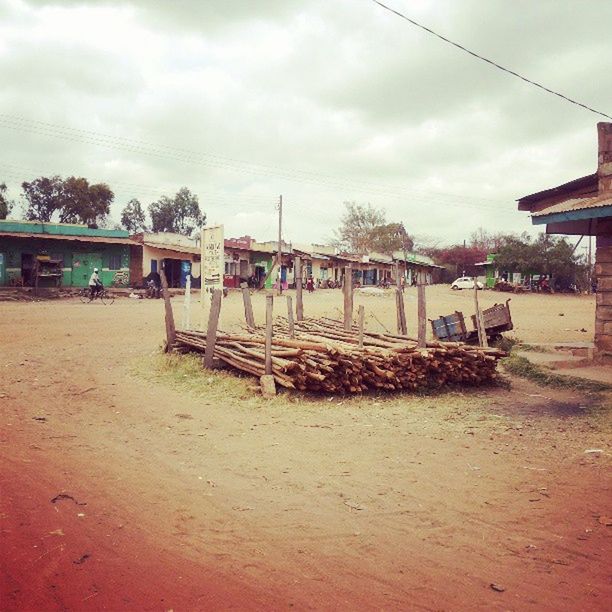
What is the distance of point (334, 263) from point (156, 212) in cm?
1966

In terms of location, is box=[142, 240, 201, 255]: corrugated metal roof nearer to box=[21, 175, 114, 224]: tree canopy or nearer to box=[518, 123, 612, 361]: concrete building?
box=[21, 175, 114, 224]: tree canopy

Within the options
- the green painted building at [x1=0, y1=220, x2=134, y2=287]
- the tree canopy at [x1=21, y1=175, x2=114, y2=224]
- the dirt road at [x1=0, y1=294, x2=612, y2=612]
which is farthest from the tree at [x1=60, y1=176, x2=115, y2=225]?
the dirt road at [x1=0, y1=294, x2=612, y2=612]

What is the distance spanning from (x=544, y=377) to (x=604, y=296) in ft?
6.47

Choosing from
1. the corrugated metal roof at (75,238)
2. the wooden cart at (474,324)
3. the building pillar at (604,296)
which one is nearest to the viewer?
the building pillar at (604,296)

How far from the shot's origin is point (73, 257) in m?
29.6

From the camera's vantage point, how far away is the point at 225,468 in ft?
14.3

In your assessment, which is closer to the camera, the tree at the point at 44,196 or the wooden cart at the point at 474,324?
the wooden cart at the point at 474,324

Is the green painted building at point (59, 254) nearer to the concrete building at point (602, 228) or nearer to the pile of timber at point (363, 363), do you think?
the pile of timber at point (363, 363)

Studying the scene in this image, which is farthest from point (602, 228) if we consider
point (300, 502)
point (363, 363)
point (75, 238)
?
point (75, 238)

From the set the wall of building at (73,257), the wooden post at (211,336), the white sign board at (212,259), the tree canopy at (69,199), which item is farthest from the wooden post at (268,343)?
the tree canopy at (69,199)

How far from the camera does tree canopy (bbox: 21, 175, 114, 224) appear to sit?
4044cm

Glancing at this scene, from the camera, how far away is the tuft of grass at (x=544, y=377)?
767 cm

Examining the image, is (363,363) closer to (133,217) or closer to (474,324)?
(474,324)

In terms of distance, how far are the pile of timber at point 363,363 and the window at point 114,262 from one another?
25.1 meters
